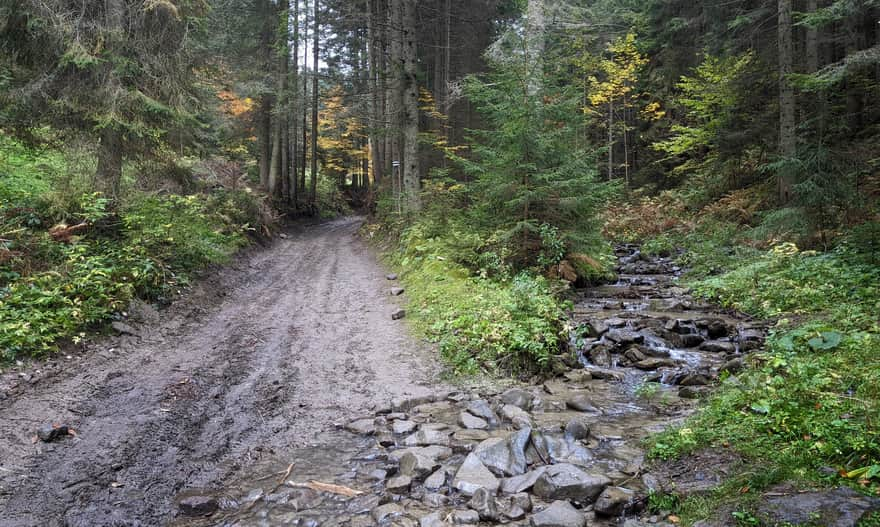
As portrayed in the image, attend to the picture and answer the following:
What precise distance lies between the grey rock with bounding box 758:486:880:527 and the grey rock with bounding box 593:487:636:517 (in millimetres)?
917

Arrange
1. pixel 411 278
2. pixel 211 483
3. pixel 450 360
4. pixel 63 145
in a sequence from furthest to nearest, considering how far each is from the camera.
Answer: pixel 411 278
pixel 63 145
pixel 450 360
pixel 211 483

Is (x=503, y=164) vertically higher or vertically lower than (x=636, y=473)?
higher

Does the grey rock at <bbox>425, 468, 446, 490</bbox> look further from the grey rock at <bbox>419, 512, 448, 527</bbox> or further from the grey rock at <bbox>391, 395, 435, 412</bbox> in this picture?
the grey rock at <bbox>391, 395, 435, 412</bbox>

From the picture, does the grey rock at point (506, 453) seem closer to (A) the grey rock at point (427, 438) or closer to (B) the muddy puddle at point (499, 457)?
(B) the muddy puddle at point (499, 457)

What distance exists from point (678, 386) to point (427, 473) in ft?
13.1

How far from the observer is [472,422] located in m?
5.56

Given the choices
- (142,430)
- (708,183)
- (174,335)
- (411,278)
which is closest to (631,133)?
(708,183)

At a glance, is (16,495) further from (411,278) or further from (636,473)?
(411,278)

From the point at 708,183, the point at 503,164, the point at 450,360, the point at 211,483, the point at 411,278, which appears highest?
the point at 708,183

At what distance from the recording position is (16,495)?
4.08 m

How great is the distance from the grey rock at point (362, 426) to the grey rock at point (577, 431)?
2.13 metres

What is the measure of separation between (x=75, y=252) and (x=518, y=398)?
8.42 metres

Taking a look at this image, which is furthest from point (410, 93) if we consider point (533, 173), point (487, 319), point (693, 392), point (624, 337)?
point (693, 392)

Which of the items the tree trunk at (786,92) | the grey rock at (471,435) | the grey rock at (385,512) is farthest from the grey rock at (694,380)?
the tree trunk at (786,92)
